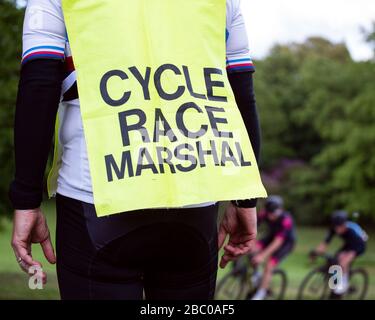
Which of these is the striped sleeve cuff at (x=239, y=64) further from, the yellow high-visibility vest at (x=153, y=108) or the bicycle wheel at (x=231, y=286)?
the bicycle wheel at (x=231, y=286)

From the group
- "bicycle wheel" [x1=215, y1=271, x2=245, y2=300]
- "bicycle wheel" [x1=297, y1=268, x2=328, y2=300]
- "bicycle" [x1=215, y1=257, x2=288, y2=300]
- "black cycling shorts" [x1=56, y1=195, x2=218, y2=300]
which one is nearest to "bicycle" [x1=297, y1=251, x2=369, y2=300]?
"bicycle wheel" [x1=297, y1=268, x2=328, y2=300]

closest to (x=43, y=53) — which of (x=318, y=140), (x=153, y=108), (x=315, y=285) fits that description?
(x=153, y=108)

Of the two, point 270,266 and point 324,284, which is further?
point 324,284

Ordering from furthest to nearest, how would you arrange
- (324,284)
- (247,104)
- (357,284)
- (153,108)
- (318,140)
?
(318,140) < (357,284) < (324,284) < (247,104) < (153,108)

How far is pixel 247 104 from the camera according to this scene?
6.42 feet

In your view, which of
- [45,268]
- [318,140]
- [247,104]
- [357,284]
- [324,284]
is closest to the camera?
[247,104]

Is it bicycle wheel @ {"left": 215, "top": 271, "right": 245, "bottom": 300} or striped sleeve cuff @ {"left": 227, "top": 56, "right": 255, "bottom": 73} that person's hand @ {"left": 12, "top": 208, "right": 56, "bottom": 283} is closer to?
striped sleeve cuff @ {"left": 227, "top": 56, "right": 255, "bottom": 73}

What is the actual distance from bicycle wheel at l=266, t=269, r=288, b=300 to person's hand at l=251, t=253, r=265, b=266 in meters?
0.38

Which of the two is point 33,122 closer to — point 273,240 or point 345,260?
point 345,260

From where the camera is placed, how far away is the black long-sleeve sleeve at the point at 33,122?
1.63 m

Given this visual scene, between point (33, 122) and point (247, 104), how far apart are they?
0.66 m

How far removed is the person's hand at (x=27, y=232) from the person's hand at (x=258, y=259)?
28.3ft
